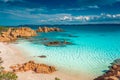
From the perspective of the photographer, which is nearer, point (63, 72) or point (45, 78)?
point (45, 78)

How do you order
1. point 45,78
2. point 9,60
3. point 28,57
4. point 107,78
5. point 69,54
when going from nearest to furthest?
point 107,78 < point 45,78 < point 9,60 < point 28,57 < point 69,54

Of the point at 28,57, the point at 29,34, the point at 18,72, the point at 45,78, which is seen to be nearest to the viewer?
the point at 45,78

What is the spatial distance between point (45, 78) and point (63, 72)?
3133 mm

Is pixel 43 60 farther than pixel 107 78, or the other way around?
pixel 43 60

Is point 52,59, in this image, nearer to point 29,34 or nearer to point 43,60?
point 43,60

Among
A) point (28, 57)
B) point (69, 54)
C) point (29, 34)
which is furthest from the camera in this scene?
point (29, 34)

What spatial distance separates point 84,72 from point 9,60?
392 inches

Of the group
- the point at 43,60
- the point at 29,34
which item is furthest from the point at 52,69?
the point at 29,34

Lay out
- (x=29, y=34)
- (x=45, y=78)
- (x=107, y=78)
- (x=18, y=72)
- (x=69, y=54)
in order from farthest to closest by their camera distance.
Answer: (x=29, y=34)
(x=69, y=54)
(x=18, y=72)
(x=45, y=78)
(x=107, y=78)

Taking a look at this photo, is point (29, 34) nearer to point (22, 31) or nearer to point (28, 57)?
point (22, 31)

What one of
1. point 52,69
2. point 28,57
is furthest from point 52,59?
point 52,69

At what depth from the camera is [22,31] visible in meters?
74.1

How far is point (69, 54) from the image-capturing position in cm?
3534

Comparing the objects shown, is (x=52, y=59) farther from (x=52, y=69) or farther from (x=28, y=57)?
(x=52, y=69)
